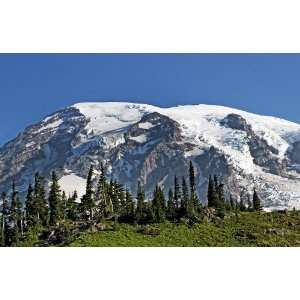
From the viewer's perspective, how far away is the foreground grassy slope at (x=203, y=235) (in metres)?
77.7

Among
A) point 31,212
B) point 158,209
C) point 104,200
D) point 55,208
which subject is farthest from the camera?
point 104,200

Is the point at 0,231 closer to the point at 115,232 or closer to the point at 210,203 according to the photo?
the point at 115,232

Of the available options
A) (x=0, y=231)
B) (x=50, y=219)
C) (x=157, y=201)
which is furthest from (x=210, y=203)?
(x=0, y=231)

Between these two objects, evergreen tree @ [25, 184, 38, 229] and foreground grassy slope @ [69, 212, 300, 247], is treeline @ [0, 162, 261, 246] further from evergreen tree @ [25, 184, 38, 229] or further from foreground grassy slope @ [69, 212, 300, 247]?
foreground grassy slope @ [69, 212, 300, 247]

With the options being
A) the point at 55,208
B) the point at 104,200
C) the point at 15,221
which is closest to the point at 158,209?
the point at 104,200

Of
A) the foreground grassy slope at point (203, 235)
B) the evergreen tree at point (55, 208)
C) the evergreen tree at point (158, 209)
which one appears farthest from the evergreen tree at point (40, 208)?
the evergreen tree at point (158, 209)

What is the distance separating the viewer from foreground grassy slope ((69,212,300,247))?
77.7 m

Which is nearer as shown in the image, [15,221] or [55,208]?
[15,221]

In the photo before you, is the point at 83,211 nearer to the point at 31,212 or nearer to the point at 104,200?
the point at 104,200

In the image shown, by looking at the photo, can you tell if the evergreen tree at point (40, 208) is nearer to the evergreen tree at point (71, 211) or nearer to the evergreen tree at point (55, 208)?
the evergreen tree at point (55, 208)

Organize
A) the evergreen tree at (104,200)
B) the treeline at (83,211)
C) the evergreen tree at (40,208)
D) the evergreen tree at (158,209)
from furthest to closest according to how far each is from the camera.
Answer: the evergreen tree at (104,200) < the evergreen tree at (40,208) < the treeline at (83,211) < the evergreen tree at (158,209)

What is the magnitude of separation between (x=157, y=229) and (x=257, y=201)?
54.4 meters

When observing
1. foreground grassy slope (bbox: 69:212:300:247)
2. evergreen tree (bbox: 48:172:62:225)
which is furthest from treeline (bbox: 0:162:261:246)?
foreground grassy slope (bbox: 69:212:300:247)

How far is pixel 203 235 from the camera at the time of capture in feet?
270
